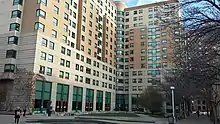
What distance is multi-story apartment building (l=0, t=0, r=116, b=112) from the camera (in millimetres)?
46125

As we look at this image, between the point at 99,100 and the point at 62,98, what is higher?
the point at 62,98

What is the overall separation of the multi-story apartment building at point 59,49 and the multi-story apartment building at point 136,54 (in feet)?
38.3

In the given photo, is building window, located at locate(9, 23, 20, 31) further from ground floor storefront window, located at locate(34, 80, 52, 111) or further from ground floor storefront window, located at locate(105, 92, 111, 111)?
ground floor storefront window, located at locate(105, 92, 111, 111)

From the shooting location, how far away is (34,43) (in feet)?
150

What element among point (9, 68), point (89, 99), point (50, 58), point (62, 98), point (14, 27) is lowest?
point (89, 99)

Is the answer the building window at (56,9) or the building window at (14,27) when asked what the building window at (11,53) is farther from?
the building window at (56,9)

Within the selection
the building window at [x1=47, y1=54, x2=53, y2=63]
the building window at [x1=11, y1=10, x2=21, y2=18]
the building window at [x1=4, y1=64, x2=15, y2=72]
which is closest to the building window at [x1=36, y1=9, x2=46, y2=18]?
the building window at [x1=11, y1=10, x2=21, y2=18]

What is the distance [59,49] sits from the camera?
173 ft

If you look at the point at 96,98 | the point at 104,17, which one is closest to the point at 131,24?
the point at 104,17

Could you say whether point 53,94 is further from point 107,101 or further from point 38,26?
point 107,101

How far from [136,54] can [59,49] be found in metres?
42.3

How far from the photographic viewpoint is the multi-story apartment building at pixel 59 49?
151 ft

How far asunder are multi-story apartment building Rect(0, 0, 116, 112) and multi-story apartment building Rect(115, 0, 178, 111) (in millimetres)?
11670

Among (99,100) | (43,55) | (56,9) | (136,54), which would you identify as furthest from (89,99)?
(136,54)
